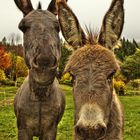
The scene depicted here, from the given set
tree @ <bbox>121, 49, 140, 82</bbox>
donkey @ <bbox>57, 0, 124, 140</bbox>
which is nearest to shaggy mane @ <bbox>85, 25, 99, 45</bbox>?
donkey @ <bbox>57, 0, 124, 140</bbox>

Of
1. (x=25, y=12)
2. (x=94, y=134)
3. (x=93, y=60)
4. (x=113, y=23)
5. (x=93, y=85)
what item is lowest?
(x=94, y=134)

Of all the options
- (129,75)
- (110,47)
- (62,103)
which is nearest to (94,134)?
(110,47)

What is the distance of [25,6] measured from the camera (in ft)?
25.6

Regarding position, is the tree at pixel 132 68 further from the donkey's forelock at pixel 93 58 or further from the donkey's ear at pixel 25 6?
the donkey's forelock at pixel 93 58

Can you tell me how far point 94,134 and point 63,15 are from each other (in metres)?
1.70

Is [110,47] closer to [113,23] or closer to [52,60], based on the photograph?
[113,23]

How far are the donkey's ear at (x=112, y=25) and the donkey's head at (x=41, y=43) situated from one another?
1.25 m

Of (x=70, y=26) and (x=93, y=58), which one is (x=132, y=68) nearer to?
(x=70, y=26)

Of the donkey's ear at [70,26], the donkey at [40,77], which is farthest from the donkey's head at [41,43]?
the donkey's ear at [70,26]

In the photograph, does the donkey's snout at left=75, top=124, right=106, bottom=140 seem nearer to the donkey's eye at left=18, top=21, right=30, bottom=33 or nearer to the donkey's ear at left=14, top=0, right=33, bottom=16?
the donkey's eye at left=18, top=21, right=30, bottom=33

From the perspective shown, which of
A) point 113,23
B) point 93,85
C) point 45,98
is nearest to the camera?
point 93,85

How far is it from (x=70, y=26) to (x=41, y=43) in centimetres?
132

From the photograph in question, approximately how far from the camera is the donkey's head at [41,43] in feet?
21.1

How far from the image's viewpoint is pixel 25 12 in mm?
7855
